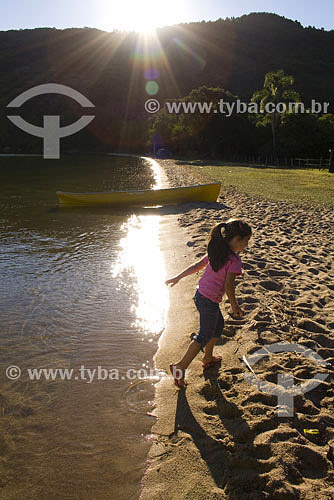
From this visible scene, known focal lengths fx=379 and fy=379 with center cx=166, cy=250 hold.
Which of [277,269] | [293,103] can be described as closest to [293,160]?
[293,103]

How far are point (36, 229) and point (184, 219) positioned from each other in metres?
4.99

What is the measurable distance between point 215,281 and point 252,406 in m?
1.22

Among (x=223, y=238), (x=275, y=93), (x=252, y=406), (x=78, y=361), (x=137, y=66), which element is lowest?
(x=78, y=361)

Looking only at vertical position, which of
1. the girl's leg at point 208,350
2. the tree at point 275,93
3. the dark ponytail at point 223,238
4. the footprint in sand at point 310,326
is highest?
the tree at point 275,93

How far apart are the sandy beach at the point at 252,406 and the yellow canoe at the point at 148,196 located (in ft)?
30.2

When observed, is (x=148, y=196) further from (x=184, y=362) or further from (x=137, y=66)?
(x=137, y=66)

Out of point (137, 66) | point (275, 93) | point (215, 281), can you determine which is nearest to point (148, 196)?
point (215, 281)

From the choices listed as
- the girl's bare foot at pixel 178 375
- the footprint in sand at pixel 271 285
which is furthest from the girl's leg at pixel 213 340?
the footprint in sand at pixel 271 285

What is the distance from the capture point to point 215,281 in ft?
12.7

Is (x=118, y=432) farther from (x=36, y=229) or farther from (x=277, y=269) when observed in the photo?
(x=36, y=229)

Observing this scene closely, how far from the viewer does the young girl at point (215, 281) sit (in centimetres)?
363

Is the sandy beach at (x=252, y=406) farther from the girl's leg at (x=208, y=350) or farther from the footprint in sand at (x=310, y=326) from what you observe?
the girl's leg at (x=208, y=350)

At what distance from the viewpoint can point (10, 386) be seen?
428 cm

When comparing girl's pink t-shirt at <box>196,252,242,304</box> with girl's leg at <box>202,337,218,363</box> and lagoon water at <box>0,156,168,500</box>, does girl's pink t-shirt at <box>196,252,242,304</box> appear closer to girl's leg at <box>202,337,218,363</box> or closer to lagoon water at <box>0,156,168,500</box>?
girl's leg at <box>202,337,218,363</box>
